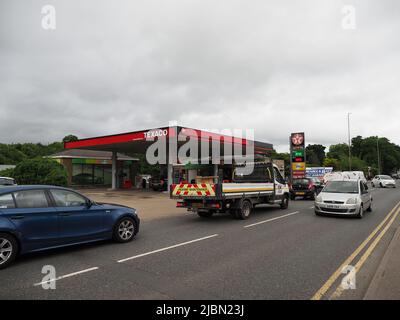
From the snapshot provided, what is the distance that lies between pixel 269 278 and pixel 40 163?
19.7 metres

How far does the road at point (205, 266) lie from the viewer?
4156 mm

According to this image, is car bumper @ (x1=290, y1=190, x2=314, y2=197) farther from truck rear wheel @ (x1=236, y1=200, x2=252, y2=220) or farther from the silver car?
truck rear wheel @ (x1=236, y1=200, x2=252, y2=220)

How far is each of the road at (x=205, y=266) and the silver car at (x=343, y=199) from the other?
1915 mm

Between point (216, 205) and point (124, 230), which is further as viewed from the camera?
point (216, 205)

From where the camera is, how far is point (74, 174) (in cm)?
3128

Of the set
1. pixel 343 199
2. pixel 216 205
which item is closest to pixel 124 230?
pixel 216 205

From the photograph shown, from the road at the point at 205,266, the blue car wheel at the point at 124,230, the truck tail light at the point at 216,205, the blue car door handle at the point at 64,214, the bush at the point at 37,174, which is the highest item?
the bush at the point at 37,174

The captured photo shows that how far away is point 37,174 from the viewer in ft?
64.0

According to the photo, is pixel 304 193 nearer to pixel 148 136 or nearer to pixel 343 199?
pixel 343 199

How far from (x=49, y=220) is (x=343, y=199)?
10035 millimetres

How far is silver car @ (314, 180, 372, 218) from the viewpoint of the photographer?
10617 millimetres

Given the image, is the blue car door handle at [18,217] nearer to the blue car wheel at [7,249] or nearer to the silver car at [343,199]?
the blue car wheel at [7,249]

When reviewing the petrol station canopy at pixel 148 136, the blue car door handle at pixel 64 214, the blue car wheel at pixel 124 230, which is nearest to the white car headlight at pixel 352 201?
the blue car wheel at pixel 124 230
